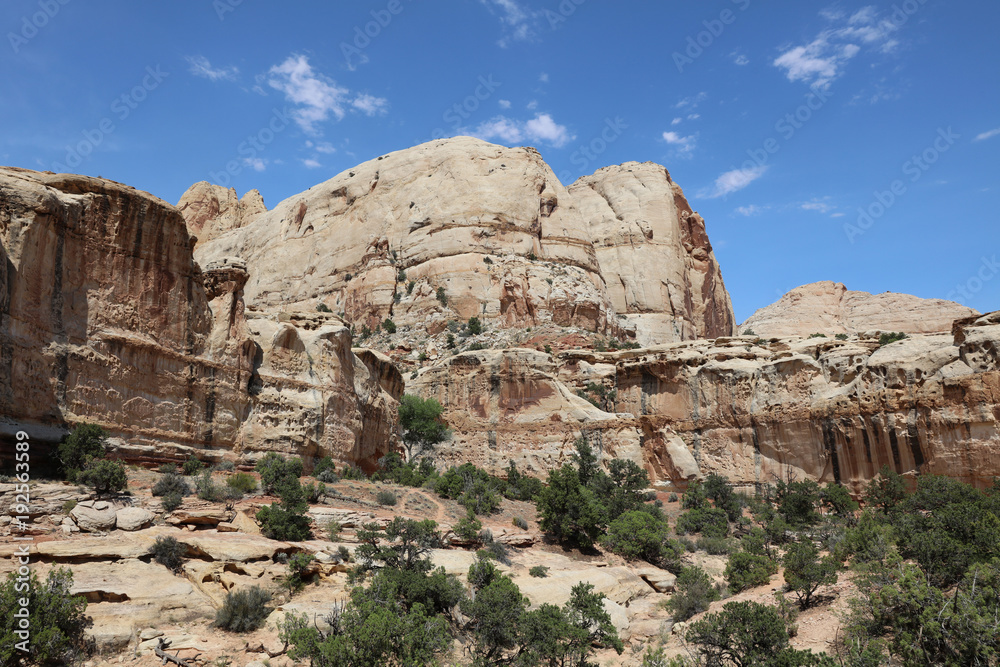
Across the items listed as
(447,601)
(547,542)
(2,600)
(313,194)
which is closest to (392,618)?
(447,601)

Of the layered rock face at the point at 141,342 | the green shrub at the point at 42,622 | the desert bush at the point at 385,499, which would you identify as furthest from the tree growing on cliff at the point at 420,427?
the green shrub at the point at 42,622

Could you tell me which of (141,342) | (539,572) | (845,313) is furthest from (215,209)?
(845,313)

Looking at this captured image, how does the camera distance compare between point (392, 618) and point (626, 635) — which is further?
point (626, 635)

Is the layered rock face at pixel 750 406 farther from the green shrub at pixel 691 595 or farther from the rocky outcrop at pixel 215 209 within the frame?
the rocky outcrop at pixel 215 209

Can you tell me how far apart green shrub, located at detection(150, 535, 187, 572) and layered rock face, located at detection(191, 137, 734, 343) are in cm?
4509

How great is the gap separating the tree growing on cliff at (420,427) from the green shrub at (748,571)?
2407 cm

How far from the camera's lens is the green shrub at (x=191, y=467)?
77.7ft

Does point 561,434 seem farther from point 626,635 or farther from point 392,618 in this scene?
point 392,618

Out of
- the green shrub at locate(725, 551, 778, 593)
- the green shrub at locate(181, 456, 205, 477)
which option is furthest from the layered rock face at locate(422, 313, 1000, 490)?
the green shrub at locate(181, 456, 205, 477)

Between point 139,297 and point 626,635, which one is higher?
point 139,297

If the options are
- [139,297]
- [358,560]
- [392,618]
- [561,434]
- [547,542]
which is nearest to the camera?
[392,618]

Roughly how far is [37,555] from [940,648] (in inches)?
736

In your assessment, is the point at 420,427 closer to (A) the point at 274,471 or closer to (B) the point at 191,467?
(A) the point at 274,471

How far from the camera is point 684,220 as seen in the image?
283 feet
